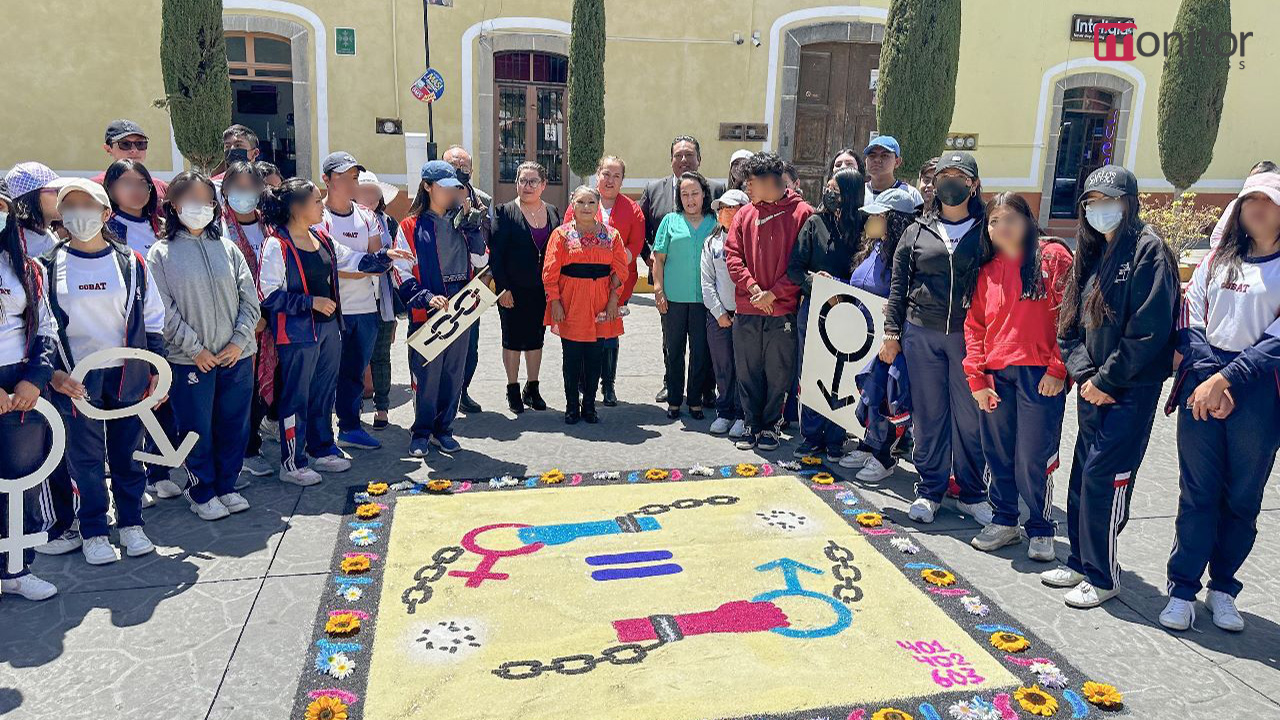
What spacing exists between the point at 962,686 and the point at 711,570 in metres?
1.33

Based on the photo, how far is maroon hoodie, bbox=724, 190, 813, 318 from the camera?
20.5 ft

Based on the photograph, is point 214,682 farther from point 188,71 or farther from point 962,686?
point 188,71

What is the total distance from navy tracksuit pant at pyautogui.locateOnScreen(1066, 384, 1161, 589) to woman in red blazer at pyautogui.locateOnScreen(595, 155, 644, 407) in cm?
380

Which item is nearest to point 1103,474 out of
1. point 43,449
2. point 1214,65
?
point 43,449

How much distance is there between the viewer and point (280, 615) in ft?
13.2

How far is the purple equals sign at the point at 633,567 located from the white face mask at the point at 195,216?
2632mm

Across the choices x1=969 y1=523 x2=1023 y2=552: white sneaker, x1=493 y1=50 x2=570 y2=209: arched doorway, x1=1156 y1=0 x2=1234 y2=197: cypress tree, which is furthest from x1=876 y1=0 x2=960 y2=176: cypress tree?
x1=969 y1=523 x2=1023 y2=552: white sneaker

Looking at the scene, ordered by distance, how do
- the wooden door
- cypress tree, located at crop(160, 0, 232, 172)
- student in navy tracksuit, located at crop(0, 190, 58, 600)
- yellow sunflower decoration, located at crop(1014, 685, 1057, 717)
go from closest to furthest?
yellow sunflower decoration, located at crop(1014, 685, 1057, 717), student in navy tracksuit, located at crop(0, 190, 58, 600), cypress tree, located at crop(160, 0, 232, 172), the wooden door

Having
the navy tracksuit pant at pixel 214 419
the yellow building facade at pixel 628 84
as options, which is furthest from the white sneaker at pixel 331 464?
the yellow building facade at pixel 628 84

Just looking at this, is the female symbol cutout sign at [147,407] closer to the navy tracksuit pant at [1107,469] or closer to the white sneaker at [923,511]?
the white sneaker at [923,511]

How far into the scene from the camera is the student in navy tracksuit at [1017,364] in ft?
14.8

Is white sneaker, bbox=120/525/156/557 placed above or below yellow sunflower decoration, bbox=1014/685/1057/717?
above

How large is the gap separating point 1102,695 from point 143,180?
17.1ft

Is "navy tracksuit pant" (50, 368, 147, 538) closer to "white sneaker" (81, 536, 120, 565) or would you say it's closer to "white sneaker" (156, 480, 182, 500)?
"white sneaker" (81, 536, 120, 565)
